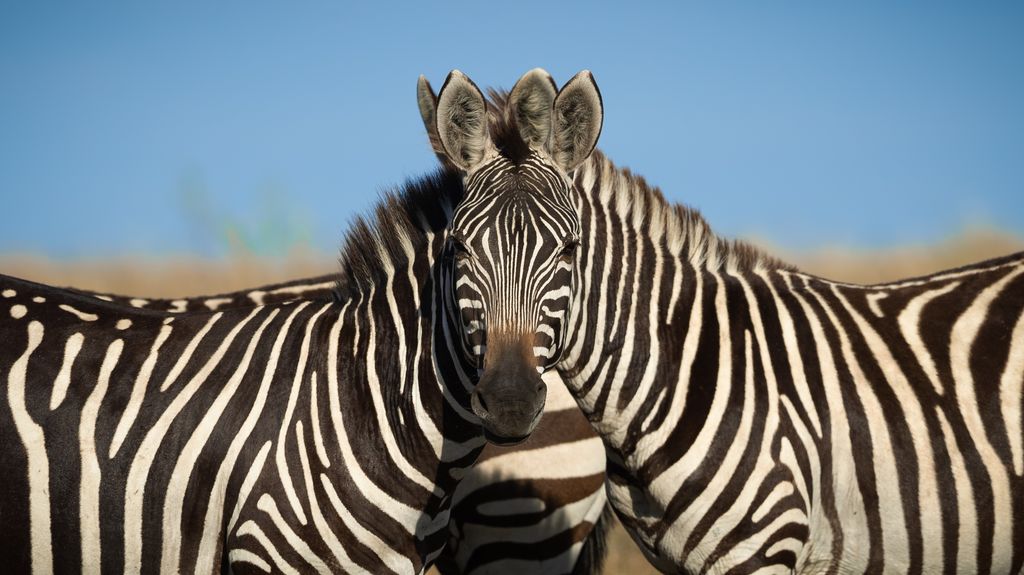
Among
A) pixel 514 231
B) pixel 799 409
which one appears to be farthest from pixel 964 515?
pixel 514 231

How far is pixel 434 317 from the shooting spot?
4.50 meters

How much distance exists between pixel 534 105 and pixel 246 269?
12925 millimetres

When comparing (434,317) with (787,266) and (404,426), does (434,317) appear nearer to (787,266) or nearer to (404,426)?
(404,426)

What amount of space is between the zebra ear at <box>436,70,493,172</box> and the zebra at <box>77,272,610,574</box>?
4.95ft

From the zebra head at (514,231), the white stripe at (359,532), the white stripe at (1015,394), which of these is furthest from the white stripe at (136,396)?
the white stripe at (1015,394)

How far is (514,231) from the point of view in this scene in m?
4.08

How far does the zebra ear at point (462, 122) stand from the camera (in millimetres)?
4344

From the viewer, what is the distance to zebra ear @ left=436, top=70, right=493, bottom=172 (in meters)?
4.34

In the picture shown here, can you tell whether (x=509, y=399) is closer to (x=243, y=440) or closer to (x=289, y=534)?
(x=289, y=534)

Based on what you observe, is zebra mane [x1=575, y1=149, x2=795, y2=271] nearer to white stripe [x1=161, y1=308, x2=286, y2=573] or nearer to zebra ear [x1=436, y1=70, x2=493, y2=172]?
zebra ear [x1=436, y1=70, x2=493, y2=172]

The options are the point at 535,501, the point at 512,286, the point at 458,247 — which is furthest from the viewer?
the point at 535,501

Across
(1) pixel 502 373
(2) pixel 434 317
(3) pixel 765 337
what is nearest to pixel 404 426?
(2) pixel 434 317

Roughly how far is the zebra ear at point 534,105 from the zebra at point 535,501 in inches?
69.7

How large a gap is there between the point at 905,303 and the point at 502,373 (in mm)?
2276
